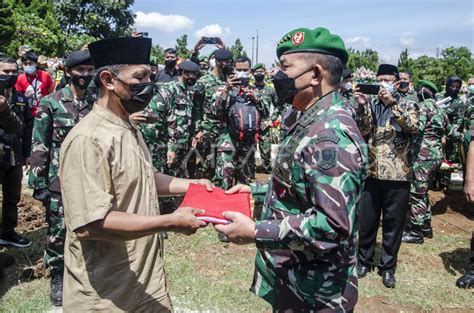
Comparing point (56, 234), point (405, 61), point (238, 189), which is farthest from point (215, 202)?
point (405, 61)

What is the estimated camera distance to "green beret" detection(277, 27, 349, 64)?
2105 mm

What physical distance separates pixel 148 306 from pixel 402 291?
3.50 meters

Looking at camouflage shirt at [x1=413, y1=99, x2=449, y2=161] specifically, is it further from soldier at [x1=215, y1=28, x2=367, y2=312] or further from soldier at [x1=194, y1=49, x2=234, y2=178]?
soldier at [x1=215, y1=28, x2=367, y2=312]

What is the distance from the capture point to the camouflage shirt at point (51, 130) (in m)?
4.26

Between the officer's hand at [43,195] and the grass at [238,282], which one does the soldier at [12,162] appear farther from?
the grass at [238,282]

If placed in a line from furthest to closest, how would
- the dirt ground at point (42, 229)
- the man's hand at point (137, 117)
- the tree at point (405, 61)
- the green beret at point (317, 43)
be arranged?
the tree at point (405, 61) < the man's hand at point (137, 117) < the dirt ground at point (42, 229) < the green beret at point (317, 43)

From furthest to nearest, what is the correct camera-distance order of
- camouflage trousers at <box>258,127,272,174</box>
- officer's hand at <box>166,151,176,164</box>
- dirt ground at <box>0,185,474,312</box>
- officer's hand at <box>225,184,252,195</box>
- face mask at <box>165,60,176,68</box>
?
camouflage trousers at <box>258,127,272,174</box> < face mask at <box>165,60,176,68</box> < officer's hand at <box>166,151,176,164</box> < dirt ground at <box>0,185,474,312</box> < officer's hand at <box>225,184,252,195</box>

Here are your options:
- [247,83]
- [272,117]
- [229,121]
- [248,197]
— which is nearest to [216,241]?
[229,121]

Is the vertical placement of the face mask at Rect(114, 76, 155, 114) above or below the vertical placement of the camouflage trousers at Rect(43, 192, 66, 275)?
above

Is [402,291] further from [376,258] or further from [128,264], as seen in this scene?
[128,264]

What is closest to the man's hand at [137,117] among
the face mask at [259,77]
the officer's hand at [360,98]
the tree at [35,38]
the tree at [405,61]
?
the officer's hand at [360,98]

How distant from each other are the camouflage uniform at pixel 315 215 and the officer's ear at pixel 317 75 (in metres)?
0.09

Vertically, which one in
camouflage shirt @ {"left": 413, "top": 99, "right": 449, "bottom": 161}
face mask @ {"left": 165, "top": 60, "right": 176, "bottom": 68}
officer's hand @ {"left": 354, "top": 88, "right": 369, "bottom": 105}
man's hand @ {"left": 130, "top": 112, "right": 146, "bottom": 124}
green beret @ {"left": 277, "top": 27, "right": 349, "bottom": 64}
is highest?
face mask @ {"left": 165, "top": 60, "right": 176, "bottom": 68}

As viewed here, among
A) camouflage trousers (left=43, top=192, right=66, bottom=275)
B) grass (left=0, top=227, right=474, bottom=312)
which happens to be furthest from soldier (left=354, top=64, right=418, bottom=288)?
camouflage trousers (left=43, top=192, right=66, bottom=275)
